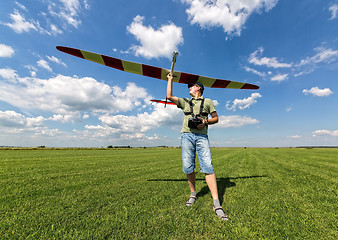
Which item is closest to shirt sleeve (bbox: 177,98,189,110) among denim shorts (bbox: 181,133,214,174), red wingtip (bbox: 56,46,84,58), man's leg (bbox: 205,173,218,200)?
denim shorts (bbox: 181,133,214,174)

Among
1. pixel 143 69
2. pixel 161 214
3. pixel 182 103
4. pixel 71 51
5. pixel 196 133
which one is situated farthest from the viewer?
pixel 143 69

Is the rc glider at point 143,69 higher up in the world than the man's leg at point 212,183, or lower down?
higher up

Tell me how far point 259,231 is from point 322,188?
149 inches

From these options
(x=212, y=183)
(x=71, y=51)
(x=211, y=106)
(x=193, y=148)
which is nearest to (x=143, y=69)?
(x=71, y=51)

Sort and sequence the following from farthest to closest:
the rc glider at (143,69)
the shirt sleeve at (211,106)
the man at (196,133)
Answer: the rc glider at (143,69)
the shirt sleeve at (211,106)
the man at (196,133)

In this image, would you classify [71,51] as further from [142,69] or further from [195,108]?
[195,108]

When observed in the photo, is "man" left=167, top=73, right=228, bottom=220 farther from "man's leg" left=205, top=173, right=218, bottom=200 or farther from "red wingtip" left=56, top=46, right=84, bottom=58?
"red wingtip" left=56, top=46, right=84, bottom=58

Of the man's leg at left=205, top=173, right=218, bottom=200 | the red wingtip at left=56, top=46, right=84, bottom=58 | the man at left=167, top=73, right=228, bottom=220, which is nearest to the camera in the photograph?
the man's leg at left=205, top=173, right=218, bottom=200

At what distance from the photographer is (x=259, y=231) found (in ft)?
7.07

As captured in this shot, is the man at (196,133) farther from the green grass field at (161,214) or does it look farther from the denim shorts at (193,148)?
the green grass field at (161,214)

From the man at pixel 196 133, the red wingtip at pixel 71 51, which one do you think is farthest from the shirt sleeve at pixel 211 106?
the red wingtip at pixel 71 51

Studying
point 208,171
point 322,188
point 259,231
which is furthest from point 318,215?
point 322,188

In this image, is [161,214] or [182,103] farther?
[182,103]

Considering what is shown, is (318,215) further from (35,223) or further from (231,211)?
(35,223)
